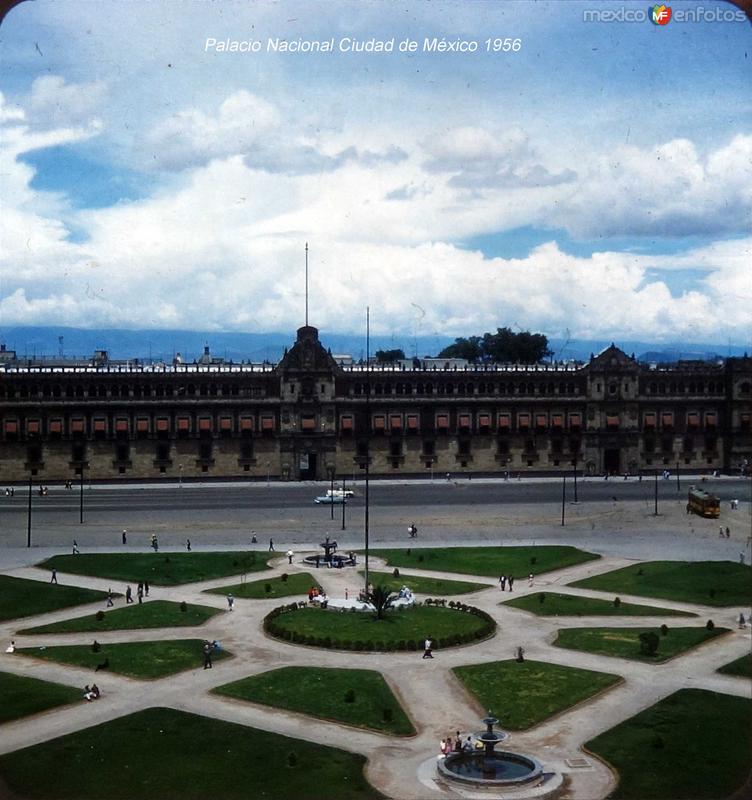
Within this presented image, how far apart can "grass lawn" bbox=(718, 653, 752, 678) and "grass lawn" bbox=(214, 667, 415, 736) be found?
14.0 metres

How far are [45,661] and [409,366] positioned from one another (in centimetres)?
8161

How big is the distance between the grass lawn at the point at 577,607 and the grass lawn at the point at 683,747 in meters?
12.8

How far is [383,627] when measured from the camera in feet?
165

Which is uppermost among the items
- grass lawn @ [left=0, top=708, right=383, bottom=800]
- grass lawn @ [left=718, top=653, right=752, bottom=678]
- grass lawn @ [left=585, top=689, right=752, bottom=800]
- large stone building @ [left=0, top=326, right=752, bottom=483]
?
large stone building @ [left=0, top=326, right=752, bottom=483]

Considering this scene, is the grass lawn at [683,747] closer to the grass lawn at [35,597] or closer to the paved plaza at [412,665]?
the paved plaza at [412,665]

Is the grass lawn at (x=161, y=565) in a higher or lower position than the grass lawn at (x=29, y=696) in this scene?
higher

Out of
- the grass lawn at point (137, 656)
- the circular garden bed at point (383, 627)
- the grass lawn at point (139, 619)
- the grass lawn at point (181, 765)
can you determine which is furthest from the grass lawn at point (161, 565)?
the grass lawn at point (181, 765)

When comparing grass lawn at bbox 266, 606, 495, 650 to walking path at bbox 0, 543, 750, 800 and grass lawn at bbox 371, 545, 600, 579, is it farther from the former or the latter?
grass lawn at bbox 371, 545, 600, 579

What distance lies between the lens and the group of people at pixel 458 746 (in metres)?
34.3

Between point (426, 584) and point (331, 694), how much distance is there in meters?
19.8

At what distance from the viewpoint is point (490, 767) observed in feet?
109

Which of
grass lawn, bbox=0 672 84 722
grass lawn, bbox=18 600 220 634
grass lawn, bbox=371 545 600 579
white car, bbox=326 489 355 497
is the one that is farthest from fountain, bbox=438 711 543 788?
white car, bbox=326 489 355 497

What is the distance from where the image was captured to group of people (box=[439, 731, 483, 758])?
34.3 metres

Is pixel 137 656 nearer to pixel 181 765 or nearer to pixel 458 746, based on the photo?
pixel 181 765
